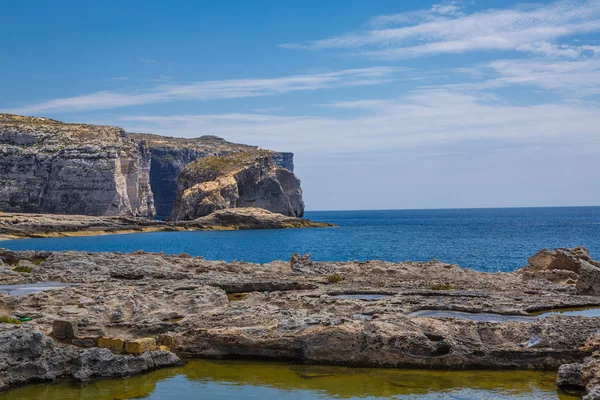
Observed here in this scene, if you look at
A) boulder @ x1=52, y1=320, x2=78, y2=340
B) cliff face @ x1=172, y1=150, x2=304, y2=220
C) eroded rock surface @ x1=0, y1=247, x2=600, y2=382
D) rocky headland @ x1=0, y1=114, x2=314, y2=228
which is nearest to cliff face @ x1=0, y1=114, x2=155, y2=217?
rocky headland @ x1=0, y1=114, x2=314, y2=228

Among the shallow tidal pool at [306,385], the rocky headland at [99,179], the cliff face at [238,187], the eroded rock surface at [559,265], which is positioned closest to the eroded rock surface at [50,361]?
the shallow tidal pool at [306,385]

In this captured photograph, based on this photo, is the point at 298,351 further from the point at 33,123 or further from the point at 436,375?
the point at 33,123

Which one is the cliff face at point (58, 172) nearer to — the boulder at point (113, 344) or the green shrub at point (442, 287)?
the green shrub at point (442, 287)

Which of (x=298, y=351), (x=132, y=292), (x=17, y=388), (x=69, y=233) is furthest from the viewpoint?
(x=69, y=233)

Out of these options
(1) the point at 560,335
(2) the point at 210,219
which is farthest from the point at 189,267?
(2) the point at 210,219

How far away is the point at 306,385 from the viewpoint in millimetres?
14344

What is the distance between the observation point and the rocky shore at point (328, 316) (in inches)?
597

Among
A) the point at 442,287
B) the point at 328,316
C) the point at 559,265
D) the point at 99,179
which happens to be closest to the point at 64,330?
the point at 328,316

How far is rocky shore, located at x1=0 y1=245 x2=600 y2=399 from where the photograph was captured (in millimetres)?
15172

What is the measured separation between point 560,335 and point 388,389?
4.63 m

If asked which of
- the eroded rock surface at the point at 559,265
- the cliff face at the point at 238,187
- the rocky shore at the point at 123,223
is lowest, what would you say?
the rocky shore at the point at 123,223

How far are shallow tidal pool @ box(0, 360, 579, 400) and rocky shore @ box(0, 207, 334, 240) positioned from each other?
300 ft

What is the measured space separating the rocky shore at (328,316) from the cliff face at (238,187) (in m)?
110

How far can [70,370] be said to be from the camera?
14398mm
